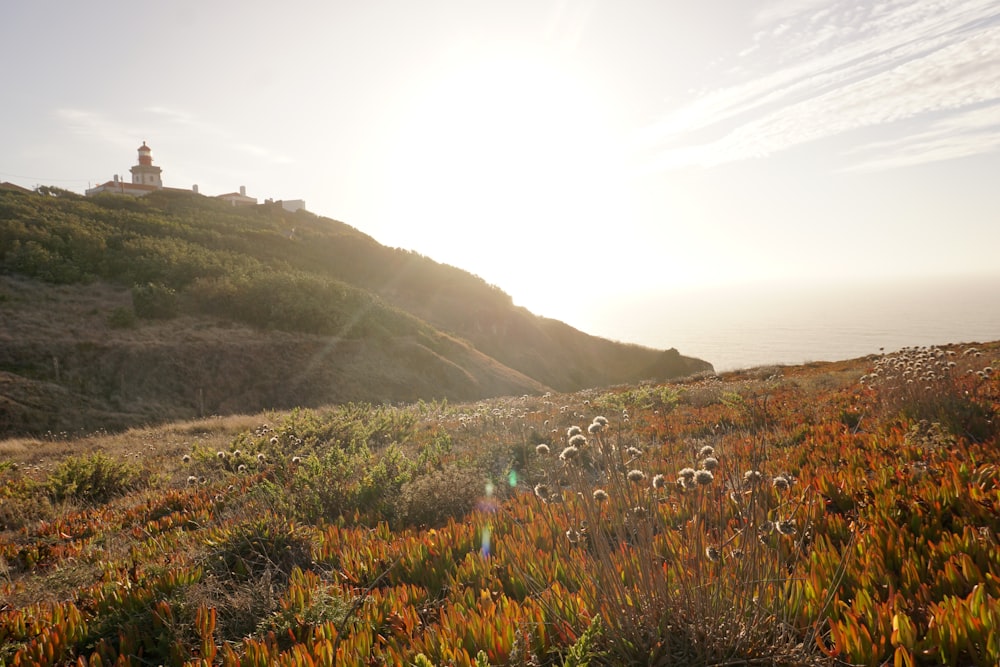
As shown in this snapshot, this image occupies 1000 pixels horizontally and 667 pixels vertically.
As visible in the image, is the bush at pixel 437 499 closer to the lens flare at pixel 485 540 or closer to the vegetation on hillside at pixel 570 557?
the vegetation on hillside at pixel 570 557

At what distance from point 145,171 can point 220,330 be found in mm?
60123

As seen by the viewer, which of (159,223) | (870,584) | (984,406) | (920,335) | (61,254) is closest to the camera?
(870,584)

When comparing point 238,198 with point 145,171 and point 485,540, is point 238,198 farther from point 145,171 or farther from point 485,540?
point 485,540

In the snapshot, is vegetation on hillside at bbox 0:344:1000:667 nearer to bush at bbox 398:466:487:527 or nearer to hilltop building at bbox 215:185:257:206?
bush at bbox 398:466:487:527

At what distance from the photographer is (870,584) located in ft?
8.16

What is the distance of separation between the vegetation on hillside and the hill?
52.0 ft

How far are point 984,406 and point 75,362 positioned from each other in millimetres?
27744

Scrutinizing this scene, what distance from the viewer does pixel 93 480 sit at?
28.9 feet

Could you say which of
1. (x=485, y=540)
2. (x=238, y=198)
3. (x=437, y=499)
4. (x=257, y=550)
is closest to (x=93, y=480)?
(x=257, y=550)

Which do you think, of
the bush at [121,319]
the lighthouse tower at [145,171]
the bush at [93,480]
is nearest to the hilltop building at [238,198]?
the lighthouse tower at [145,171]

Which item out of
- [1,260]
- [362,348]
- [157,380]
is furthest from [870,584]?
[1,260]

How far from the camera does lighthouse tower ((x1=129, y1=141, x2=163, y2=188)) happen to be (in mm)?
70188

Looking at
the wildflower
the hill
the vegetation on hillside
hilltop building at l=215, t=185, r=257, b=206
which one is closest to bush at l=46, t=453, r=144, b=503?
the vegetation on hillside

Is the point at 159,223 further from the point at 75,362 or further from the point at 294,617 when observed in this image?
the point at 294,617
